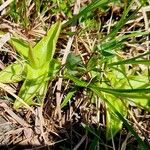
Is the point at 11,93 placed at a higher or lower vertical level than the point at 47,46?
lower

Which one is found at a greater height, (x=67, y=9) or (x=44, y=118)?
(x=67, y=9)

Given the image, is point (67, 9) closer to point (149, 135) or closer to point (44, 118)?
point (44, 118)

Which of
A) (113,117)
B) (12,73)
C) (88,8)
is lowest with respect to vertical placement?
(113,117)

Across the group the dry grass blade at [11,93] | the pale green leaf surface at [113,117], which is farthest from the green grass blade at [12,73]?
the pale green leaf surface at [113,117]

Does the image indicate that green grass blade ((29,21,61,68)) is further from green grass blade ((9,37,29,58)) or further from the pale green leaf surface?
the pale green leaf surface

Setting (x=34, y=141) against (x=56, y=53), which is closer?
(x=34, y=141)

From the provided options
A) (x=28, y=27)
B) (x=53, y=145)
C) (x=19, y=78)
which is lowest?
(x=53, y=145)

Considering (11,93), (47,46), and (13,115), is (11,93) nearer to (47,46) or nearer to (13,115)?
(13,115)

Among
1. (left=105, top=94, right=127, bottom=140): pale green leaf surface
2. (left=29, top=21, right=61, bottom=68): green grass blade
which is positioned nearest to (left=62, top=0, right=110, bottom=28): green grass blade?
(left=29, top=21, right=61, bottom=68): green grass blade

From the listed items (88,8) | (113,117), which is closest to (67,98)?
(113,117)

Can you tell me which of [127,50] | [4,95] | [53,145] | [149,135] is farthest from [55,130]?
[127,50]
